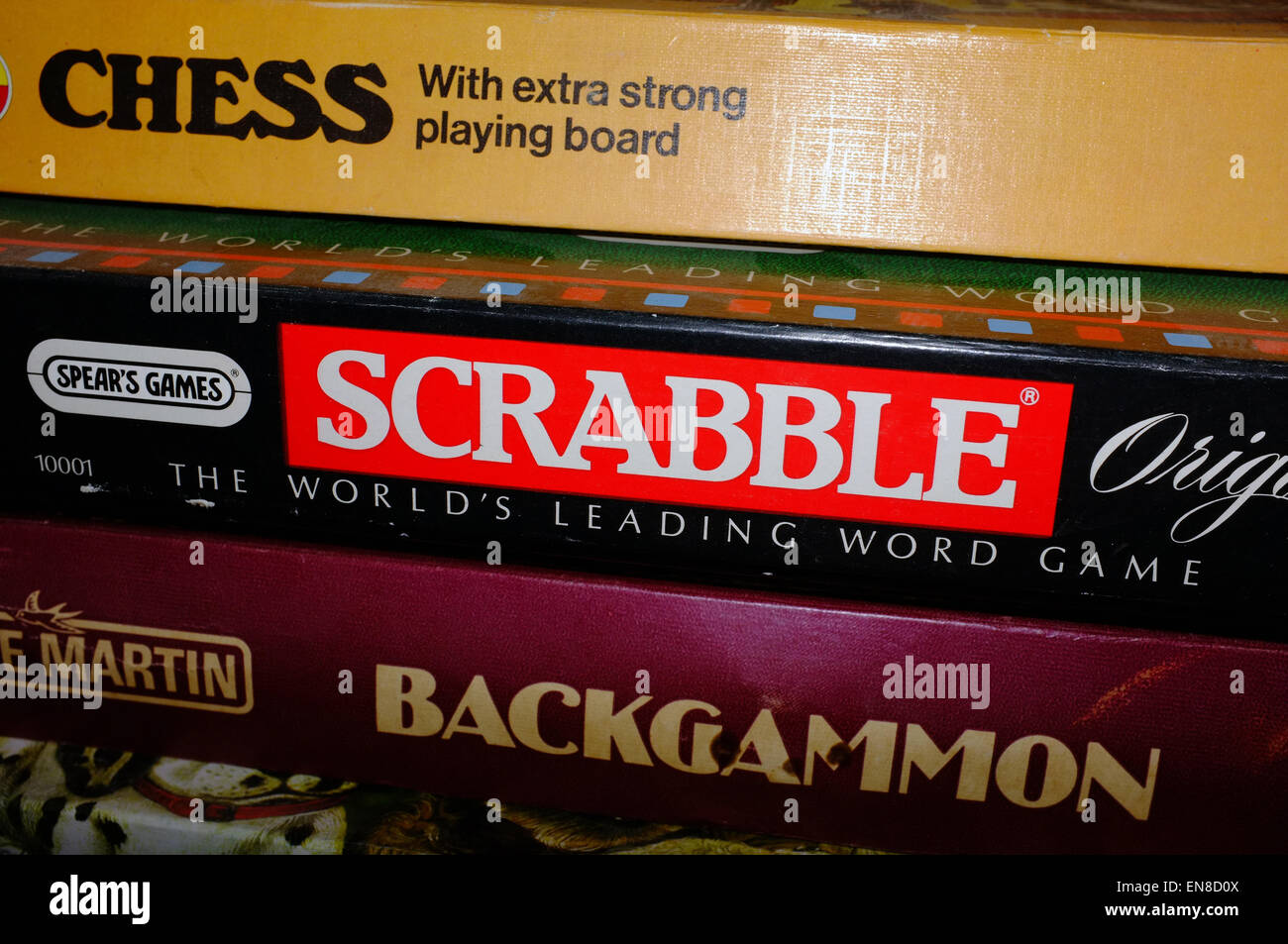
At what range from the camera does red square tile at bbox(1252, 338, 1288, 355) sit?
367 mm

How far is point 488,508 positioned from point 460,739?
118mm

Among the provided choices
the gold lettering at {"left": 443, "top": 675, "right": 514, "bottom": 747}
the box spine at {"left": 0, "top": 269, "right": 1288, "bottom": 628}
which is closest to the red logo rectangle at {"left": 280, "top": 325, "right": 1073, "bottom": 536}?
the box spine at {"left": 0, "top": 269, "right": 1288, "bottom": 628}

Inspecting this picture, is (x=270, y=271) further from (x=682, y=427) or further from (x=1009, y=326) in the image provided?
(x=1009, y=326)

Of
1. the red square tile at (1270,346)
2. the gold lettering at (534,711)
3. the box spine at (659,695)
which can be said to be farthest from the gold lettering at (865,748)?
the red square tile at (1270,346)

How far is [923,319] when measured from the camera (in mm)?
391

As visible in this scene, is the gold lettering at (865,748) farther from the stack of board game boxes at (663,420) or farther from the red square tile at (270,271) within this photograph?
the red square tile at (270,271)

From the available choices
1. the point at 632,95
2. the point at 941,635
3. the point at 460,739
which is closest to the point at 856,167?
the point at 632,95

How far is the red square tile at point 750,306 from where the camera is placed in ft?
1.30

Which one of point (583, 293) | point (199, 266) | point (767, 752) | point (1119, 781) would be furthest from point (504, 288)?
point (1119, 781)

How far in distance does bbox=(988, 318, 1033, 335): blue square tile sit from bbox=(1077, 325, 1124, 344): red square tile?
0.02m

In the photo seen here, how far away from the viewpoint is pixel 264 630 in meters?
0.47

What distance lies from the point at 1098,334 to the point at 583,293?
0.67 feet

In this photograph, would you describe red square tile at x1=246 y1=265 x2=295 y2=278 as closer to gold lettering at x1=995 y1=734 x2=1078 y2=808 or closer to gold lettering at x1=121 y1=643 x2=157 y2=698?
Result: gold lettering at x1=121 y1=643 x2=157 y2=698
